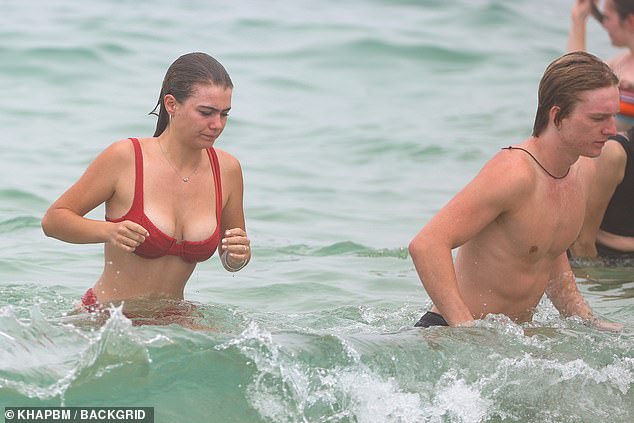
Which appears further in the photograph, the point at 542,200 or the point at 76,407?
the point at 542,200

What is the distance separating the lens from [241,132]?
44.7ft

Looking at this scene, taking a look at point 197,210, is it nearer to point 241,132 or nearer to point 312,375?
point 312,375

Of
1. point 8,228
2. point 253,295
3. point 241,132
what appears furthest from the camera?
point 241,132

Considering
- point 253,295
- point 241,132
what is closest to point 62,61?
point 241,132

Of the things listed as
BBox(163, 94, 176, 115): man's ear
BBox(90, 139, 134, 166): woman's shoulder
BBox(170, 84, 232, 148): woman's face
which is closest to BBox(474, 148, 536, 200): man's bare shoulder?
BBox(170, 84, 232, 148): woman's face

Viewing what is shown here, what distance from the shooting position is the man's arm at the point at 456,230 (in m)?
5.10

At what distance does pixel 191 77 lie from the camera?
5.34 meters

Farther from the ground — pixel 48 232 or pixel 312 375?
pixel 48 232

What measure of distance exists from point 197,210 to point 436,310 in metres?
1.19

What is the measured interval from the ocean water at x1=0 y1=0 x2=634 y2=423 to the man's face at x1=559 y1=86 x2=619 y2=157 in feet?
2.86

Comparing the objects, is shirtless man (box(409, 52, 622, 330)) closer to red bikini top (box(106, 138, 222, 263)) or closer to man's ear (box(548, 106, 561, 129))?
man's ear (box(548, 106, 561, 129))

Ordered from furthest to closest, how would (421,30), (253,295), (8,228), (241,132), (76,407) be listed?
1. (421,30)
2. (241,132)
3. (8,228)
4. (253,295)
5. (76,407)

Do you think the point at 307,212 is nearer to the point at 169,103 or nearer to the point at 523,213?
the point at 169,103

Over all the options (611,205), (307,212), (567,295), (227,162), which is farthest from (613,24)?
(227,162)
